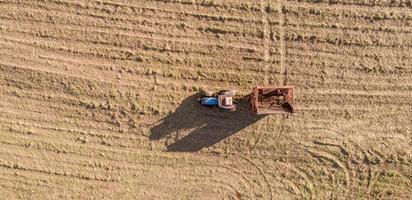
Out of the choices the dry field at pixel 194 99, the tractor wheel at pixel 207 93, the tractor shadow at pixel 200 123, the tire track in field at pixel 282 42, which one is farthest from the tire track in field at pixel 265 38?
the tractor wheel at pixel 207 93

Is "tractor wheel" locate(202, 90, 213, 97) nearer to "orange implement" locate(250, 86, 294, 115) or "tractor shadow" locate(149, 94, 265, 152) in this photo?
"tractor shadow" locate(149, 94, 265, 152)

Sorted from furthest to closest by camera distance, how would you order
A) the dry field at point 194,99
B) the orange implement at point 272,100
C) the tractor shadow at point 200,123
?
the tractor shadow at point 200,123 → the dry field at point 194,99 → the orange implement at point 272,100

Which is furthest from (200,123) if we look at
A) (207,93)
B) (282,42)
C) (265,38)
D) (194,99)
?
(282,42)

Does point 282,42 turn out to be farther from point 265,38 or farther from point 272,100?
point 272,100

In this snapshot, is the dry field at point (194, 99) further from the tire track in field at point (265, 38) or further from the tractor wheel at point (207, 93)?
the tractor wheel at point (207, 93)

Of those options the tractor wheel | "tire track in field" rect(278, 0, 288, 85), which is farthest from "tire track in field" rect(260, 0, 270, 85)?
the tractor wheel

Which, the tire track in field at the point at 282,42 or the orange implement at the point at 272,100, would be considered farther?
the tire track in field at the point at 282,42

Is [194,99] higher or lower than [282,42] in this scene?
lower

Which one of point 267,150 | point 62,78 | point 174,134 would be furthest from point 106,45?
point 267,150
